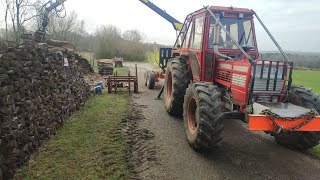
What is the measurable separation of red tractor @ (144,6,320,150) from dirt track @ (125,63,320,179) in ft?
0.91

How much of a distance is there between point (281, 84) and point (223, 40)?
6.19 ft

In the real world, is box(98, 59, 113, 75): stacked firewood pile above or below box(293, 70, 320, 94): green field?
above

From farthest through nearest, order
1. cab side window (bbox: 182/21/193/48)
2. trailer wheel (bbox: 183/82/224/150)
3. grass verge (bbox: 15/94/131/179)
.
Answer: cab side window (bbox: 182/21/193/48) → trailer wheel (bbox: 183/82/224/150) → grass verge (bbox: 15/94/131/179)

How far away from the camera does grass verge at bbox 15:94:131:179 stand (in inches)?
172

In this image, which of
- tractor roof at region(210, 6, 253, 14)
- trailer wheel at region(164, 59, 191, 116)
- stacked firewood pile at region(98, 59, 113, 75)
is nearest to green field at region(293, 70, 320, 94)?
stacked firewood pile at region(98, 59, 113, 75)

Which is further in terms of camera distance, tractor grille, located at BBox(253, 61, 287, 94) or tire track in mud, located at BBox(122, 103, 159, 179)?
tractor grille, located at BBox(253, 61, 287, 94)

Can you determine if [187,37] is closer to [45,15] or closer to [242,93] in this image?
[242,93]

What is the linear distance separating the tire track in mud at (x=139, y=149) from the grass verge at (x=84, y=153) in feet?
0.44

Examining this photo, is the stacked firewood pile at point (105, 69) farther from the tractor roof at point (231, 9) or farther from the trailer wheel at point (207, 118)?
the trailer wheel at point (207, 118)

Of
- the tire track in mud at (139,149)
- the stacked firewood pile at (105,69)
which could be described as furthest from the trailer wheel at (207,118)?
the stacked firewood pile at (105,69)

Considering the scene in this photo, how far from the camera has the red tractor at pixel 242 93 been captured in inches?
175

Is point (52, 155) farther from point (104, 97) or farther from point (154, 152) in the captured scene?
point (104, 97)

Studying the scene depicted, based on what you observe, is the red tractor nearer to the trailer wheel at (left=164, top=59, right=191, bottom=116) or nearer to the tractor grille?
the tractor grille

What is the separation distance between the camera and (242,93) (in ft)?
16.5
